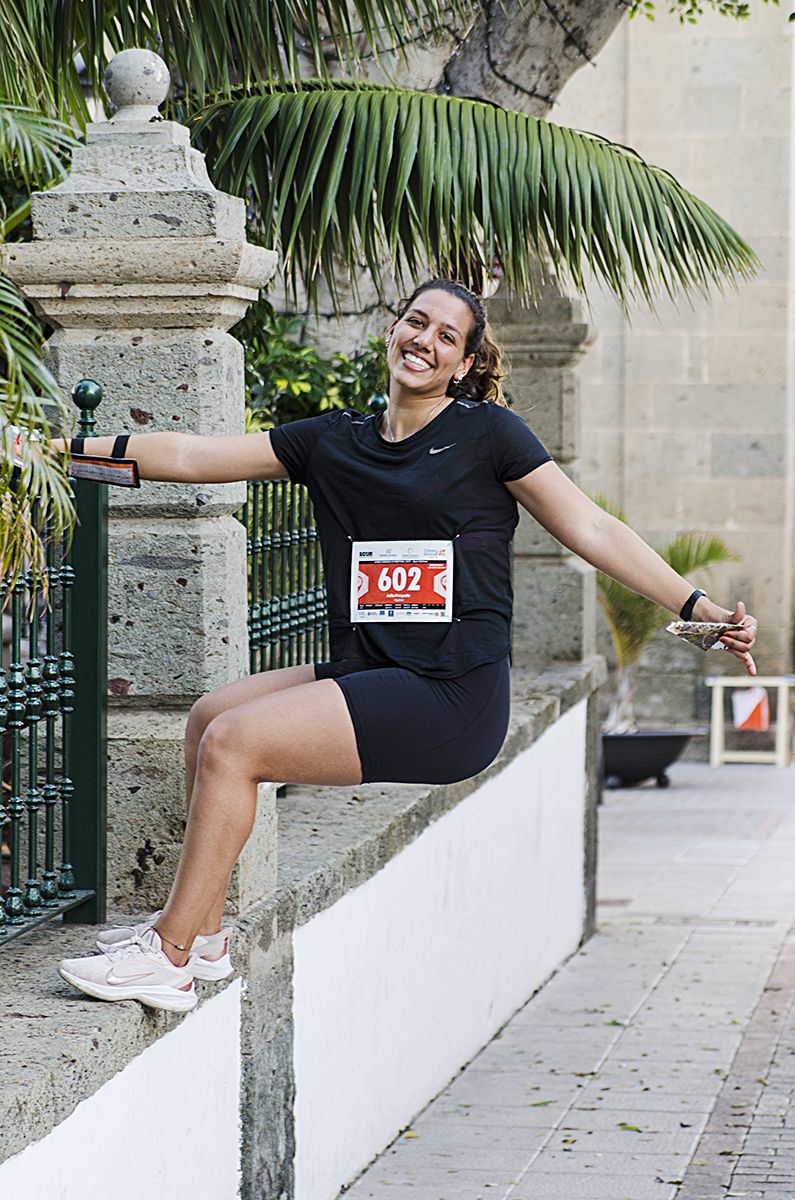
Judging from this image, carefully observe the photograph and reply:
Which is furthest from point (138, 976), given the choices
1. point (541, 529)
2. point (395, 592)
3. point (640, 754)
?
point (640, 754)

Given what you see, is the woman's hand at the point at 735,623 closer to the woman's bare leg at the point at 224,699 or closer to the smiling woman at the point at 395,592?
the smiling woman at the point at 395,592

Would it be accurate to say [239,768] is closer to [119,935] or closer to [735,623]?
[119,935]

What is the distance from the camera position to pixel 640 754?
14406 millimetres

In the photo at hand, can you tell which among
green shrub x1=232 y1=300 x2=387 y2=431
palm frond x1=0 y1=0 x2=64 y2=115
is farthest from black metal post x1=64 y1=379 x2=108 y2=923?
green shrub x1=232 y1=300 x2=387 y2=431

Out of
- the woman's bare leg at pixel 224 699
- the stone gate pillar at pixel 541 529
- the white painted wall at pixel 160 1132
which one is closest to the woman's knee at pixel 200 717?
the woman's bare leg at pixel 224 699

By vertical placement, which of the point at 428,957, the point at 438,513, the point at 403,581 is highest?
the point at 438,513

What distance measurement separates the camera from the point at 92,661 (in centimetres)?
404

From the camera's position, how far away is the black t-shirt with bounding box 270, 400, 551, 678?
12.3 ft

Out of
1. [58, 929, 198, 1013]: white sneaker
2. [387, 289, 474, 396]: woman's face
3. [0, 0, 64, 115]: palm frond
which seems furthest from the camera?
[0, 0, 64, 115]: palm frond

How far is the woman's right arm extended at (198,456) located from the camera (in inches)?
150

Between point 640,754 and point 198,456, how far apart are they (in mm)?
10886

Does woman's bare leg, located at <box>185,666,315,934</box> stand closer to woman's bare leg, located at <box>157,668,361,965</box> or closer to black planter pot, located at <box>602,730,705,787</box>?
woman's bare leg, located at <box>157,668,361,965</box>

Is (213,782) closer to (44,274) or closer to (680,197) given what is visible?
(44,274)

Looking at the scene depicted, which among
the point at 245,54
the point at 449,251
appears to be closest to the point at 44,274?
the point at 245,54
